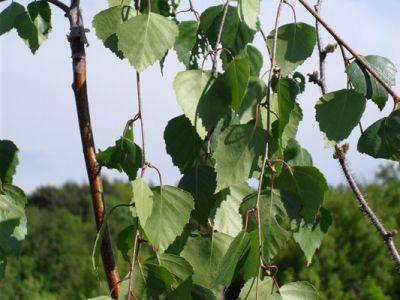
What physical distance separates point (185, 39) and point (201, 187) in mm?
190

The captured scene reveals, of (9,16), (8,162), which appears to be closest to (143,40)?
(8,162)

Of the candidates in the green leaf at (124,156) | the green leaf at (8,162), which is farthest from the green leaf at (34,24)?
the green leaf at (124,156)

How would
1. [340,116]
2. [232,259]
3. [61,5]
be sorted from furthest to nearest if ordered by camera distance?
[61,5] < [340,116] < [232,259]

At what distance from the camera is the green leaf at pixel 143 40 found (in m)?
0.89

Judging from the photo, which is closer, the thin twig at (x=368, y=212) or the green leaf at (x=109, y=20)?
the green leaf at (x=109, y=20)

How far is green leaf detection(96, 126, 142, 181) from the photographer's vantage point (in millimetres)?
1008

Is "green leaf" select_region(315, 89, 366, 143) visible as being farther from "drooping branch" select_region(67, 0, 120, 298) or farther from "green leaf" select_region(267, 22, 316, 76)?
"drooping branch" select_region(67, 0, 120, 298)

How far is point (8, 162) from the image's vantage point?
1126mm

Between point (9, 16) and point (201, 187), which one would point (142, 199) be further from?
point (9, 16)

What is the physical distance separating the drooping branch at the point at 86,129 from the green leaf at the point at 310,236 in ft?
0.92

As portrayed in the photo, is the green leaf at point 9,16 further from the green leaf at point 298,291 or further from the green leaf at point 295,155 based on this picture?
the green leaf at point 298,291

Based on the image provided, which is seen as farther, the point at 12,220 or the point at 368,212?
the point at 368,212

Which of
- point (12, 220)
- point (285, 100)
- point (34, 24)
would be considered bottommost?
point (12, 220)

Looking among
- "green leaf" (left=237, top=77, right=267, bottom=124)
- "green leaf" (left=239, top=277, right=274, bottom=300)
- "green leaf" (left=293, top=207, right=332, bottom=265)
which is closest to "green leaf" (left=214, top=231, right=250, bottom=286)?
"green leaf" (left=239, top=277, right=274, bottom=300)
